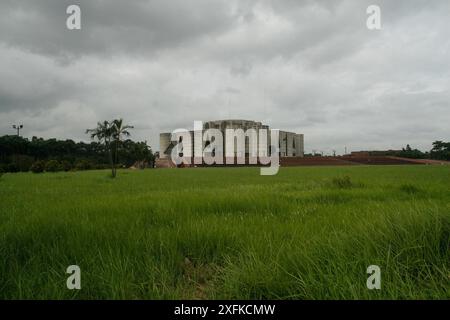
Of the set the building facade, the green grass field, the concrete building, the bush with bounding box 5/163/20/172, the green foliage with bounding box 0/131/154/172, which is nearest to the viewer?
the green grass field

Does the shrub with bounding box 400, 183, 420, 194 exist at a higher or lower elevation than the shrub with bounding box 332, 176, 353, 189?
lower

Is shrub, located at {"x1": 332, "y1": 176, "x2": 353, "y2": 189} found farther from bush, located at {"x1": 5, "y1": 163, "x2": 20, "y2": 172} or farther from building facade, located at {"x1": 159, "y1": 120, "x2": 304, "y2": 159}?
building facade, located at {"x1": 159, "y1": 120, "x2": 304, "y2": 159}

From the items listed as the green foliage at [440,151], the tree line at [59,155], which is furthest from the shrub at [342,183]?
the green foliage at [440,151]

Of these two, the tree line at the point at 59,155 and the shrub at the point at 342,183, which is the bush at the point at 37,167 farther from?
the shrub at the point at 342,183

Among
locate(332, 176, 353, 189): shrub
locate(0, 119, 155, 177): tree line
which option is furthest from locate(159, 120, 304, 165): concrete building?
locate(332, 176, 353, 189): shrub

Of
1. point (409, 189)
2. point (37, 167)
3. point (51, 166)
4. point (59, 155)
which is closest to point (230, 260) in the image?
point (409, 189)

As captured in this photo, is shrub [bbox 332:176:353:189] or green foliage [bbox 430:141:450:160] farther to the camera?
green foliage [bbox 430:141:450:160]

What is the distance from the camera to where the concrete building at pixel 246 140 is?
78644 mm

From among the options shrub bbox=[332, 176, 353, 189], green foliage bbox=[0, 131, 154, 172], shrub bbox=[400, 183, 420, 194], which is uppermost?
green foliage bbox=[0, 131, 154, 172]

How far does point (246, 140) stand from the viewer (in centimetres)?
7750

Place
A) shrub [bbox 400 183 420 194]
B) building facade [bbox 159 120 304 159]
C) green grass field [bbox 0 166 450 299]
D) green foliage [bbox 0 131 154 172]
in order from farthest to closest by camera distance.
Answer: building facade [bbox 159 120 304 159] < green foliage [bbox 0 131 154 172] < shrub [bbox 400 183 420 194] < green grass field [bbox 0 166 450 299]

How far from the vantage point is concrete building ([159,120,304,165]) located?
7864cm
